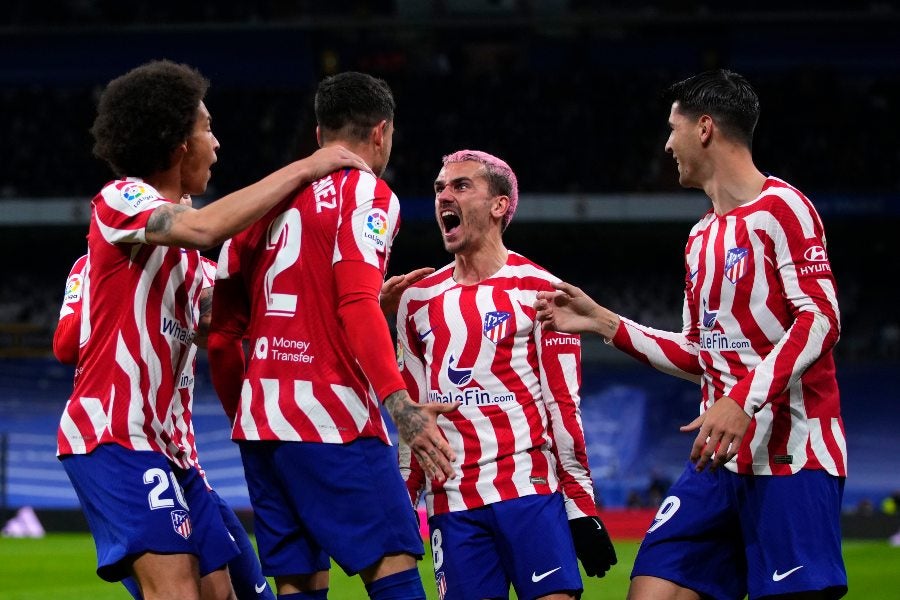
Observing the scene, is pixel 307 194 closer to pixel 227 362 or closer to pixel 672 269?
pixel 227 362

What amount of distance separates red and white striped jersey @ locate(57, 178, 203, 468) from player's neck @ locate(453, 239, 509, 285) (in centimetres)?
149

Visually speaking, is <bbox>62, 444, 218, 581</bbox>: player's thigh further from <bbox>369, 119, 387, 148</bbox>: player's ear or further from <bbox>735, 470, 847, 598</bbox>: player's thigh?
<bbox>735, 470, 847, 598</bbox>: player's thigh

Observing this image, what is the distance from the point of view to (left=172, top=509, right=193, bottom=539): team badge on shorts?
3.77 m

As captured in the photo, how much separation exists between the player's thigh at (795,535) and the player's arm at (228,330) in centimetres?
193

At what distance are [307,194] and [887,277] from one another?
2521cm

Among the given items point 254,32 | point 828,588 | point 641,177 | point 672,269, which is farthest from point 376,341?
point 254,32

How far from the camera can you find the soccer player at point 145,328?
3.72 m

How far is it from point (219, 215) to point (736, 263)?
6.04 feet

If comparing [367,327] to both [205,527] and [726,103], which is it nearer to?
[205,527]

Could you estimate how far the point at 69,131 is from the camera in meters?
27.2

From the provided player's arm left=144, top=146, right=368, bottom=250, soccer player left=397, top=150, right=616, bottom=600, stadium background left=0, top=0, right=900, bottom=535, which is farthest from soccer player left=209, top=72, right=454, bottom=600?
stadium background left=0, top=0, right=900, bottom=535

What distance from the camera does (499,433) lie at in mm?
4730

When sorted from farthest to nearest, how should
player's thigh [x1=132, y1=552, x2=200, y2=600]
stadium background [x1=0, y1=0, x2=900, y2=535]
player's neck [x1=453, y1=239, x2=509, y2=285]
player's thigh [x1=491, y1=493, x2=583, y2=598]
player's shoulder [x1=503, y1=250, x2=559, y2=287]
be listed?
stadium background [x1=0, y1=0, x2=900, y2=535] → player's neck [x1=453, y1=239, x2=509, y2=285] → player's shoulder [x1=503, y1=250, x2=559, y2=287] → player's thigh [x1=491, y1=493, x2=583, y2=598] → player's thigh [x1=132, y1=552, x2=200, y2=600]

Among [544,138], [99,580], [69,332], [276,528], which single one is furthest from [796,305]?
[544,138]
